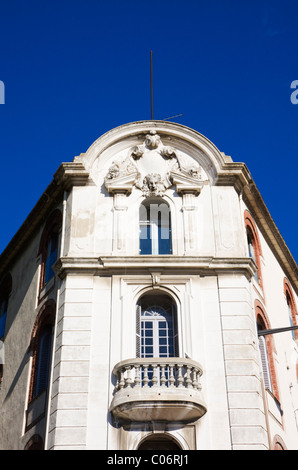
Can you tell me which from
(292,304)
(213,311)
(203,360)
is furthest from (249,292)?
(292,304)

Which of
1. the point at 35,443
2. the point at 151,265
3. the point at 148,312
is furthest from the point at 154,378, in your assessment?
the point at 35,443

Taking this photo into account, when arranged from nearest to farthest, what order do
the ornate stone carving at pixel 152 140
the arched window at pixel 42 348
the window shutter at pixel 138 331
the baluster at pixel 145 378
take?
the baluster at pixel 145 378 → the window shutter at pixel 138 331 → the arched window at pixel 42 348 → the ornate stone carving at pixel 152 140

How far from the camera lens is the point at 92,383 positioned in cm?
1864

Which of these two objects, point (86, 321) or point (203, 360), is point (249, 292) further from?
point (86, 321)

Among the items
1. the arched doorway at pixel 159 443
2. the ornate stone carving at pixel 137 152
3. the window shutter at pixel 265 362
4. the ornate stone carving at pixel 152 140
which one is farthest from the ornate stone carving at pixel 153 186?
the arched doorway at pixel 159 443

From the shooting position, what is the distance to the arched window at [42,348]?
21141mm

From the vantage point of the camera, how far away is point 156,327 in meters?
20.0

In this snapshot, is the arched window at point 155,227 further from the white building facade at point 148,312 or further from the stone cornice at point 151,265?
the stone cornice at point 151,265

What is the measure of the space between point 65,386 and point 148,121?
10238 millimetres

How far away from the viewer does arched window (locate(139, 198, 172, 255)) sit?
21625 millimetres

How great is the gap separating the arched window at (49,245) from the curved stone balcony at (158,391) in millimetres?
6136

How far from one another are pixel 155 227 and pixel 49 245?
14.9 feet

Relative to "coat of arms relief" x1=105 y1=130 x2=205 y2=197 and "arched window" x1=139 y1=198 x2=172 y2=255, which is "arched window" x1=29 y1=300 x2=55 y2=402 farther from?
"coat of arms relief" x1=105 y1=130 x2=205 y2=197

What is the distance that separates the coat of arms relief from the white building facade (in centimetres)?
4
